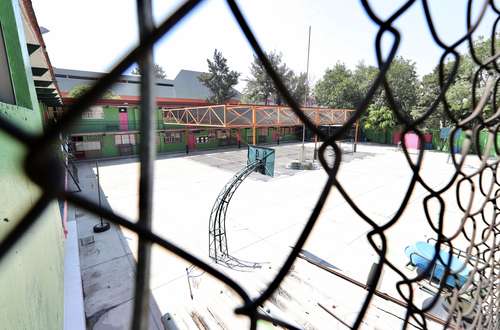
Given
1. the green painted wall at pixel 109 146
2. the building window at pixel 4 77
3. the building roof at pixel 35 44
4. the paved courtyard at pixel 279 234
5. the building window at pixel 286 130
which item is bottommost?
the paved courtyard at pixel 279 234

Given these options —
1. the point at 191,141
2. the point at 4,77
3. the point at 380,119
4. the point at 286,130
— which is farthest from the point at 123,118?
the point at 380,119

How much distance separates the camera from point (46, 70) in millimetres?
4305

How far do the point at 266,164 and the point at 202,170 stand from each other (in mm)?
6328

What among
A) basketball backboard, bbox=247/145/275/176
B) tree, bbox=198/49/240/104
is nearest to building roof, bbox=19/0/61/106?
basketball backboard, bbox=247/145/275/176

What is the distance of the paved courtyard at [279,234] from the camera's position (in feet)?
12.3

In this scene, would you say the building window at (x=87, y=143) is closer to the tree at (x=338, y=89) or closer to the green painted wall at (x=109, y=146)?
the green painted wall at (x=109, y=146)

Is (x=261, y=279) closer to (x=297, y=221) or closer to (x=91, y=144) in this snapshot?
(x=297, y=221)

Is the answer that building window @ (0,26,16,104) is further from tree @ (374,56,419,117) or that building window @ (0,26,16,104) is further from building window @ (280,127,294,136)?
tree @ (374,56,419,117)

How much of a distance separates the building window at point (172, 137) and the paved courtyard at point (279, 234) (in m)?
4.36

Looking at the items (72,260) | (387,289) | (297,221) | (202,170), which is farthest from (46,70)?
(202,170)

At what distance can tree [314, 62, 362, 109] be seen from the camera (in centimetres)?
2438

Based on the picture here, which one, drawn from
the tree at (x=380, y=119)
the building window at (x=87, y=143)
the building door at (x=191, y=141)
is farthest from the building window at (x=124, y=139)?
the tree at (x=380, y=119)

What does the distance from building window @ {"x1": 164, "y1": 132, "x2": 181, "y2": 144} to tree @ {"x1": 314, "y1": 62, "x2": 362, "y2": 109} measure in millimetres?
15567

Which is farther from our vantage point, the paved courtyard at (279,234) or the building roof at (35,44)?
the paved courtyard at (279,234)
